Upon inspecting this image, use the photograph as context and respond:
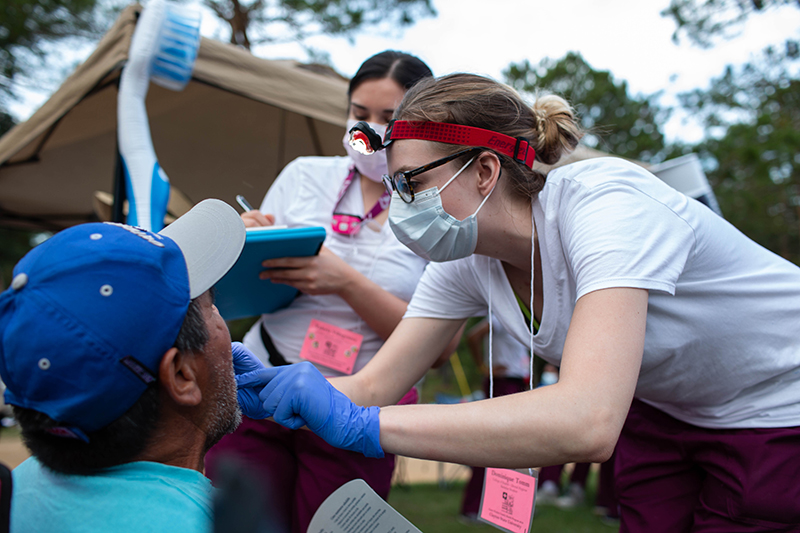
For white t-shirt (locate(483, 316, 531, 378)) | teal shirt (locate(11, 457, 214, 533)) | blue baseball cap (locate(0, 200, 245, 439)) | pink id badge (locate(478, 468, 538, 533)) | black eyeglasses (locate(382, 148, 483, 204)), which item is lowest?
white t-shirt (locate(483, 316, 531, 378))

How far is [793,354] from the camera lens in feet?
4.69

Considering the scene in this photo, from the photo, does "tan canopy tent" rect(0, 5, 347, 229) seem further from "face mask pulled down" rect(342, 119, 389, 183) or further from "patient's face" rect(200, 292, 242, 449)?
"patient's face" rect(200, 292, 242, 449)

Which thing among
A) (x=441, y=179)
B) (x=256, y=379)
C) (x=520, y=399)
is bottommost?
(x=256, y=379)

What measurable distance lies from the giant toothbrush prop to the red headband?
131 centimetres

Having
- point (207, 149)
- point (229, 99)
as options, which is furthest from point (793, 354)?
point (207, 149)

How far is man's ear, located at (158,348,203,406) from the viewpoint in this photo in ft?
3.15

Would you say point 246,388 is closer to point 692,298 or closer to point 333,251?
point 333,251

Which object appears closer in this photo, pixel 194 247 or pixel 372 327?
pixel 194 247

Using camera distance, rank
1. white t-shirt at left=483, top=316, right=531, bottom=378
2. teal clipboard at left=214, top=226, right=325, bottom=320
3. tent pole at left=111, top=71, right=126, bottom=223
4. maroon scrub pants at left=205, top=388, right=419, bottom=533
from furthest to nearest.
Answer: white t-shirt at left=483, top=316, right=531, bottom=378
tent pole at left=111, top=71, right=126, bottom=223
maroon scrub pants at left=205, top=388, right=419, bottom=533
teal clipboard at left=214, top=226, right=325, bottom=320

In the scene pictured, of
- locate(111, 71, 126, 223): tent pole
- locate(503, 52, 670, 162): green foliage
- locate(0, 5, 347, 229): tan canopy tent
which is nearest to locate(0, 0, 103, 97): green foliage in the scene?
locate(0, 5, 347, 229): tan canopy tent

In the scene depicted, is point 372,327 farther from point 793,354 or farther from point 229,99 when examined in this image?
point 229,99

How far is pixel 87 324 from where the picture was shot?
0.87 metres

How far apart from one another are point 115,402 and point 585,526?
15.5ft

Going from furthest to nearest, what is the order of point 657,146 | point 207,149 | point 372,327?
point 657,146
point 207,149
point 372,327
